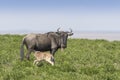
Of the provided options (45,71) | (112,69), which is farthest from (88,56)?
(45,71)

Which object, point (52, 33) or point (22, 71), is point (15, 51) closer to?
point (52, 33)

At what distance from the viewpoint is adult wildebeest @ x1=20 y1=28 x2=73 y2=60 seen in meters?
19.4

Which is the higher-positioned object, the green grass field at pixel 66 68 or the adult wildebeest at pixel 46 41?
the adult wildebeest at pixel 46 41

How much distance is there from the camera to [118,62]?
2164 cm

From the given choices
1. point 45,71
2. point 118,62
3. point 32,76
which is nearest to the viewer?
point 32,76

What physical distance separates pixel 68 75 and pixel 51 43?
195 inches

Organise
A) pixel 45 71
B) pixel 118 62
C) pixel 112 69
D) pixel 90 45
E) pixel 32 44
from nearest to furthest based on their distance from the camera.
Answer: pixel 45 71, pixel 112 69, pixel 32 44, pixel 118 62, pixel 90 45

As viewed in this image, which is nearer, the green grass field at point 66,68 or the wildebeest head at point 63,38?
the green grass field at point 66,68

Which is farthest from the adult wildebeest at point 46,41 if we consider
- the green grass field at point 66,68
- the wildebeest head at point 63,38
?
the green grass field at point 66,68

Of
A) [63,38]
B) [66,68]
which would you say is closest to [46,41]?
[63,38]

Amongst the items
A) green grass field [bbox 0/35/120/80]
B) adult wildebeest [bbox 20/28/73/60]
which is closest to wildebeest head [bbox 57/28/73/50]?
adult wildebeest [bbox 20/28/73/60]

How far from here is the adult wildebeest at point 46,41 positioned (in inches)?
765

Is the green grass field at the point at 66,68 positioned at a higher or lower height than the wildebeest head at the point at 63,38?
lower

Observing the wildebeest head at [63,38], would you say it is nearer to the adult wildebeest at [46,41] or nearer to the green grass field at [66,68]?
the adult wildebeest at [46,41]
